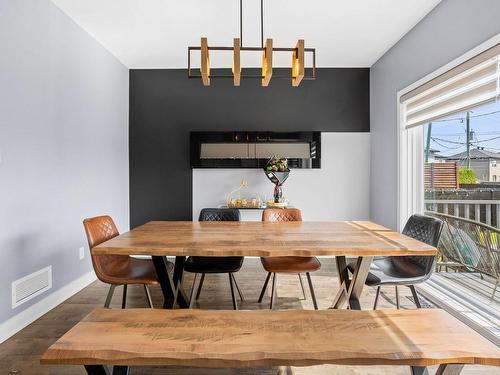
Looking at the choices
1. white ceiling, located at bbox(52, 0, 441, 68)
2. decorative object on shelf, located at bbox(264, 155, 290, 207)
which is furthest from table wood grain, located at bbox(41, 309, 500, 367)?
decorative object on shelf, located at bbox(264, 155, 290, 207)

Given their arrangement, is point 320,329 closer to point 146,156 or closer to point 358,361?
point 358,361

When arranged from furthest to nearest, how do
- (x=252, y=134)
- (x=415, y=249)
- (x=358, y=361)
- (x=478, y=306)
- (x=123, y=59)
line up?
(x=252, y=134) → (x=123, y=59) → (x=478, y=306) → (x=415, y=249) → (x=358, y=361)

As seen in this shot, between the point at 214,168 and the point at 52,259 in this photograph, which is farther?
the point at 214,168

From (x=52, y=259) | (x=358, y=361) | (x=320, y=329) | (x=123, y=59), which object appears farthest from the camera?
(x=123, y=59)

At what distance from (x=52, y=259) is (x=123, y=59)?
2.72 meters

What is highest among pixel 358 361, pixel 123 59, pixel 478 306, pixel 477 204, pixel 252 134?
pixel 123 59

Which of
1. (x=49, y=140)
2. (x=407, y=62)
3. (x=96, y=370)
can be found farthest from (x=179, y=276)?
(x=407, y=62)

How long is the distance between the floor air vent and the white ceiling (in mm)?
2440

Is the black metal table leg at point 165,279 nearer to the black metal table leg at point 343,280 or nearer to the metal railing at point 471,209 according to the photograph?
the black metal table leg at point 343,280

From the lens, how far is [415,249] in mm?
1764

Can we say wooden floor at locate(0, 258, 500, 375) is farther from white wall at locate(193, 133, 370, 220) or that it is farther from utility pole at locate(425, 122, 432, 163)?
utility pole at locate(425, 122, 432, 163)

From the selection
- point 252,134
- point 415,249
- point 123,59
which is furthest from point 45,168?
point 415,249

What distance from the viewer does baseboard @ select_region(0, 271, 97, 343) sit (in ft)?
7.59

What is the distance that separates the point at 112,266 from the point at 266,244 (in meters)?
1.38
